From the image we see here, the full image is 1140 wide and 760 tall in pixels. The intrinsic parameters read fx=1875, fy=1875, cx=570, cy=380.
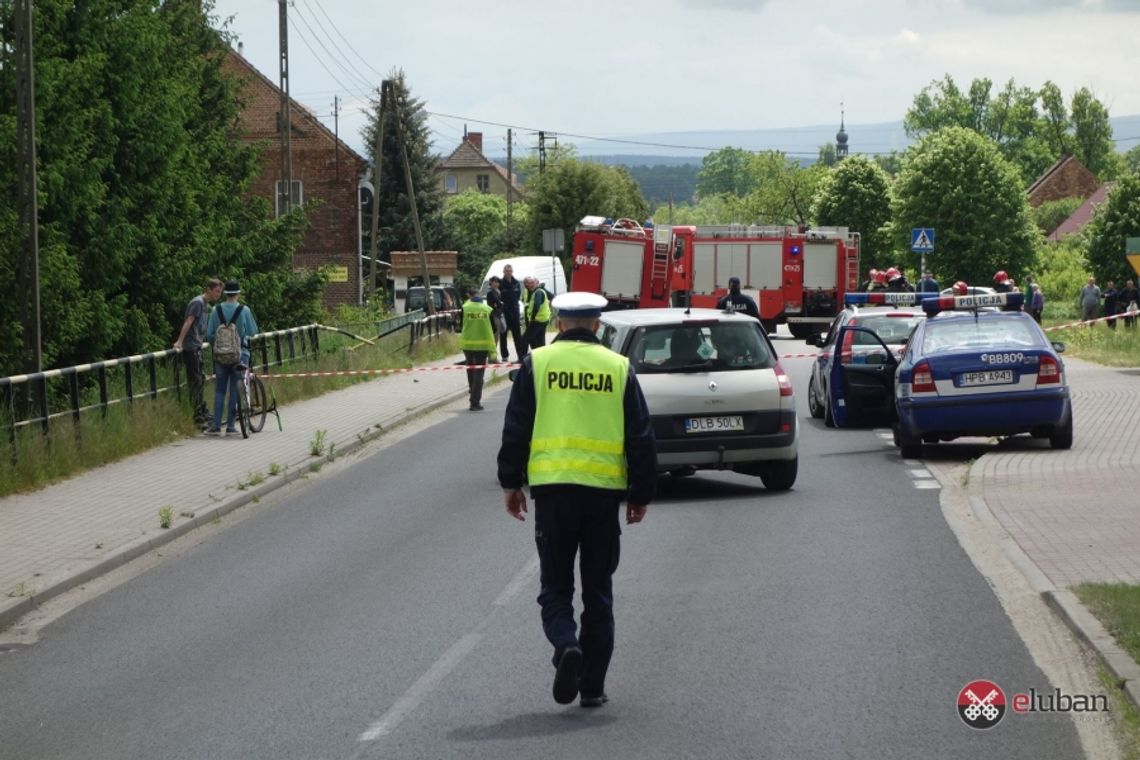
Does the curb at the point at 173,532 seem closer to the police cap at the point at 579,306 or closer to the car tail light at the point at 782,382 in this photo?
the police cap at the point at 579,306

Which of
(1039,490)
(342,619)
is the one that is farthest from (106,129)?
(342,619)

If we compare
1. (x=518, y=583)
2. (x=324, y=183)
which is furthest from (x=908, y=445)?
(x=324, y=183)

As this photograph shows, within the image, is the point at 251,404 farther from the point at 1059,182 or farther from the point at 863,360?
the point at 1059,182

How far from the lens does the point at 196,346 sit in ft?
71.0

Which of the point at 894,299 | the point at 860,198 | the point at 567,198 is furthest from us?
the point at 860,198

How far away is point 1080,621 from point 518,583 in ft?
11.4

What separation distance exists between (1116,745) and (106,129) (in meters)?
21.6

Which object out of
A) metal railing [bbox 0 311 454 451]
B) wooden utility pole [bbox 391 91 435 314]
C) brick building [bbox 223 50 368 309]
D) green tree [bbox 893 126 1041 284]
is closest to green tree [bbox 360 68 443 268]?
brick building [bbox 223 50 368 309]

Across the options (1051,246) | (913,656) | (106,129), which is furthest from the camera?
(1051,246)

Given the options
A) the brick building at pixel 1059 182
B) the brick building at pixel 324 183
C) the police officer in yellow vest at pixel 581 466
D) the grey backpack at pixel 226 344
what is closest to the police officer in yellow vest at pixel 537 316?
the grey backpack at pixel 226 344

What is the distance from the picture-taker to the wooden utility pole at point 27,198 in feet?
58.8

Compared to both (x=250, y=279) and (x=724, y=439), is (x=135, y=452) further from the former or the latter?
(x=250, y=279)

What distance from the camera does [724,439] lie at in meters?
15.4

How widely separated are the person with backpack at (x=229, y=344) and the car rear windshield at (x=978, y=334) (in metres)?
7.55
